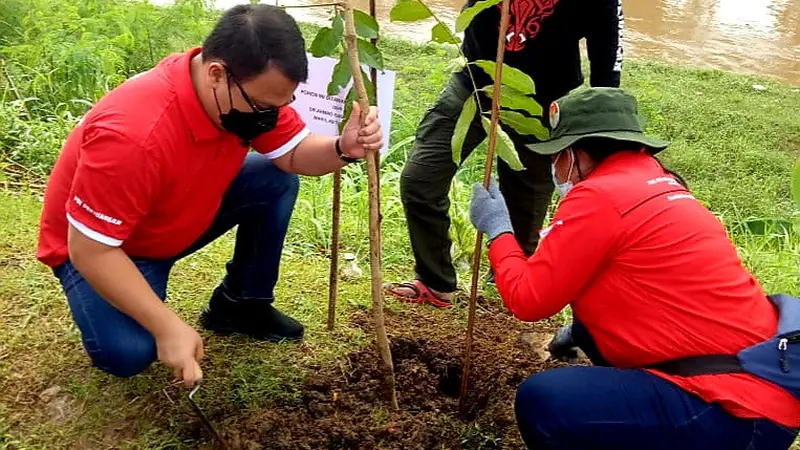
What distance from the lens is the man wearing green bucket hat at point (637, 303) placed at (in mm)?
1856

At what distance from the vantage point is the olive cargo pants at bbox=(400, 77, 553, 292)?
2.77 m

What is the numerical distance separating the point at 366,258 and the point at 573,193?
1.54 meters

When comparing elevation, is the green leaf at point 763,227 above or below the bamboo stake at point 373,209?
below

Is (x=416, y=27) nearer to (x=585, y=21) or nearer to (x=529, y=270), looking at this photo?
(x=585, y=21)

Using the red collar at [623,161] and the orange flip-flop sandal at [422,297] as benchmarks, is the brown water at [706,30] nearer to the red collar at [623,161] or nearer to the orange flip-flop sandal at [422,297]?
the orange flip-flop sandal at [422,297]

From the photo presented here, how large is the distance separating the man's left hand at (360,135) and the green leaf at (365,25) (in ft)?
0.60

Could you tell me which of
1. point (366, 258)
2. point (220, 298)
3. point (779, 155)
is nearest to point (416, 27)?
point (779, 155)

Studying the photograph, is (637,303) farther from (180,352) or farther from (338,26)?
(180,352)

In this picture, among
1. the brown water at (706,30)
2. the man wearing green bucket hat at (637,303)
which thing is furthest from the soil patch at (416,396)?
the brown water at (706,30)

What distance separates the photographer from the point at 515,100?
203 centimetres

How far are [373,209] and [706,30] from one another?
8.36m

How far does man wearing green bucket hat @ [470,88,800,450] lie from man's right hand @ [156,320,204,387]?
2.57 ft

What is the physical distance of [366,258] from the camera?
3.36 metres

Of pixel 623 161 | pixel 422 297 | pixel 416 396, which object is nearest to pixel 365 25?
pixel 623 161
